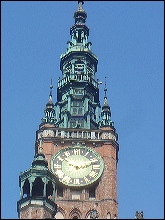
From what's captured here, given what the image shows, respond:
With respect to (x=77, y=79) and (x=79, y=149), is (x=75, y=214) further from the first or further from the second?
(x=77, y=79)

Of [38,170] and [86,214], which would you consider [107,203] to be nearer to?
[86,214]

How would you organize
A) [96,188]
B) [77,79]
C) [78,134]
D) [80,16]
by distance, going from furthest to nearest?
[80,16]
[77,79]
[78,134]
[96,188]

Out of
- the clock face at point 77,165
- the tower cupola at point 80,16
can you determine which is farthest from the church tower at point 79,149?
the tower cupola at point 80,16

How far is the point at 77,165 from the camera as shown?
247 ft

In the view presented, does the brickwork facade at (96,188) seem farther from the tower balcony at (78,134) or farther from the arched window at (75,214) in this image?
the tower balcony at (78,134)

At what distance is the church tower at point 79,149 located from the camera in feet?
240

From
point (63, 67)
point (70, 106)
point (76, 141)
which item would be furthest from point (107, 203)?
point (63, 67)

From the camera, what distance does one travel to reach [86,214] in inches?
2859

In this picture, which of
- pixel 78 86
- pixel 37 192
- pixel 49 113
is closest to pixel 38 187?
pixel 37 192

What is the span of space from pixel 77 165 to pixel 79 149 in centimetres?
169

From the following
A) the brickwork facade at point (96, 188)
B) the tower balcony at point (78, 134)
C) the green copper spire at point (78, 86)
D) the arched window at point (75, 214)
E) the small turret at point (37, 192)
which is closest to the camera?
the small turret at point (37, 192)

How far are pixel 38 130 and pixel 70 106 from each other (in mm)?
4552

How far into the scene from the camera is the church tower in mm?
73062

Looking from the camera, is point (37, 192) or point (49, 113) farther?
point (49, 113)
